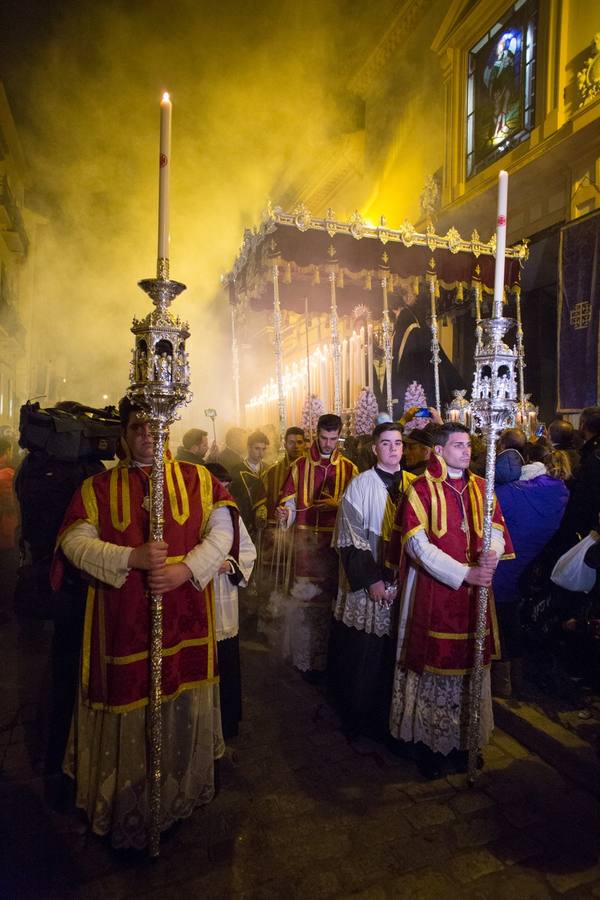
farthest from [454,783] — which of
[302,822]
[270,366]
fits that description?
[270,366]

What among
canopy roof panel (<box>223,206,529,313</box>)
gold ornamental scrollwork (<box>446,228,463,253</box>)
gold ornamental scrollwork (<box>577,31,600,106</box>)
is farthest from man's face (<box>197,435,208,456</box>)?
gold ornamental scrollwork (<box>577,31,600,106</box>)

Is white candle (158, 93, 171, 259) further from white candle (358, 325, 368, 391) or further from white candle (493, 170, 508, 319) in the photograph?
white candle (358, 325, 368, 391)

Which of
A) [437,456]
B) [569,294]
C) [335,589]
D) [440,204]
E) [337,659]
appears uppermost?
[440,204]

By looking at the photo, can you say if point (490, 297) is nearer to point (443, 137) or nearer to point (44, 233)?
point (443, 137)

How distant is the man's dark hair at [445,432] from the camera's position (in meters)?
3.05

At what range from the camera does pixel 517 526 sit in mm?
3738

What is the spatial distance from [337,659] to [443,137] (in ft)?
41.4

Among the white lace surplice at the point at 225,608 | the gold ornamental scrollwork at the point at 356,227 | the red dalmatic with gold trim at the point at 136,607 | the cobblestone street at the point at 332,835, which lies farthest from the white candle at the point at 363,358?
the red dalmatic with gold trim at the point at 136,607

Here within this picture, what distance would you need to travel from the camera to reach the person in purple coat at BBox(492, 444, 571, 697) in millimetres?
3711

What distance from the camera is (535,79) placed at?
9508 mm

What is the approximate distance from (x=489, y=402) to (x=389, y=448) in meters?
0.91

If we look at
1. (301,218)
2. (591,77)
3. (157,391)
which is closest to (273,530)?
(157,391)

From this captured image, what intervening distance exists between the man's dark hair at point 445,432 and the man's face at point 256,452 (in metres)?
3.07

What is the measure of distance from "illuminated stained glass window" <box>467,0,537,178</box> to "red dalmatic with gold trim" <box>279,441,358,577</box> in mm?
8692
